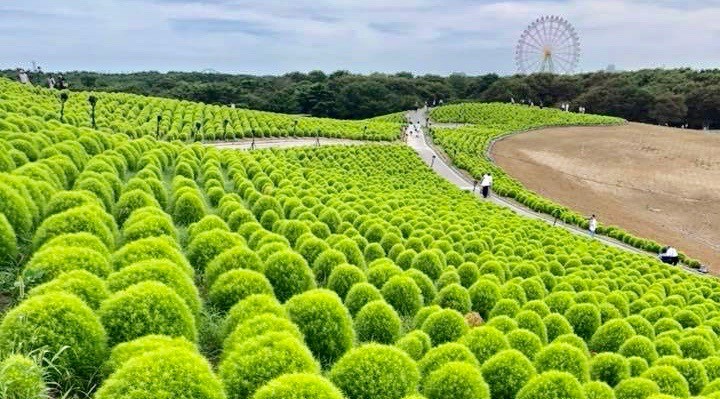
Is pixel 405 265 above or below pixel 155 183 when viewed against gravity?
below

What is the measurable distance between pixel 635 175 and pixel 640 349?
4555 cm

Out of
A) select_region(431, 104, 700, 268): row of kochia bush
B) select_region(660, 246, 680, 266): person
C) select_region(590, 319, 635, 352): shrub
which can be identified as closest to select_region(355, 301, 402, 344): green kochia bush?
select_region(590, 319, 635, 352): shrub

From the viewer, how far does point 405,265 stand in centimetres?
1479

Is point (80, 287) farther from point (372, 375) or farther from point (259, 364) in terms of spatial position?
point (372, 375)

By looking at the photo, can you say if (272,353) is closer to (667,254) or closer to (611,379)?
(611,379)

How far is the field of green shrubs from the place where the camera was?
17.3 ft

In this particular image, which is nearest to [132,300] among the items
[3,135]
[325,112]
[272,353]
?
[272,353]

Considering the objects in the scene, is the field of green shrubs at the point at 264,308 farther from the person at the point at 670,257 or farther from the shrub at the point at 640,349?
the person at the point at 670,257

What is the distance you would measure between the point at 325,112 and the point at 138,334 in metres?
82.7

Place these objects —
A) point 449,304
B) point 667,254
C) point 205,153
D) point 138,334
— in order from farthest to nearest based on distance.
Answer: point 667,254
point 205,153
point 449,304
point 138,334

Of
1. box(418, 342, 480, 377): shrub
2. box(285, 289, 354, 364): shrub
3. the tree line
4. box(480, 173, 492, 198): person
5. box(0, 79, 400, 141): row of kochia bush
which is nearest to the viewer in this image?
box(285, 289, 354, 364): shrub

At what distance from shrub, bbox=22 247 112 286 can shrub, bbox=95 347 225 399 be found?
2.51 m

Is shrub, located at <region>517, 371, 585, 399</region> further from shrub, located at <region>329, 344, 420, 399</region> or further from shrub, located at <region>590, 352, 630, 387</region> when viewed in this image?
shrub, located at <region>590, 352, 630, 387</region>

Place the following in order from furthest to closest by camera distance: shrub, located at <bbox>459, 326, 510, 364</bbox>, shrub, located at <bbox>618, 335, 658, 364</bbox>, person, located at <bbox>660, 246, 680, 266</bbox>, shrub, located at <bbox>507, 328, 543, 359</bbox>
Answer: person, located at <bbox>660, 246, 680, 266</bbox>
shrub, located at <bbox>618, 335, 658, 364</bbox>
shrub, located at <bbox>507, 328, 543, 359</bbox>
shrub, located at <bbox>459, 326, 510, 364</bbox>
